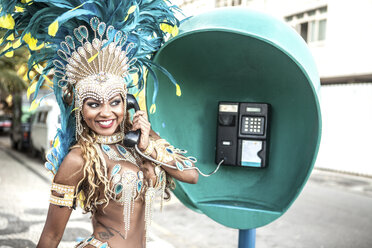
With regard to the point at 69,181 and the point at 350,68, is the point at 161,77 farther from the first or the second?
the point at 350,68

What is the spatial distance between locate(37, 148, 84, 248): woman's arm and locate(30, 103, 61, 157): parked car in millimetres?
6527

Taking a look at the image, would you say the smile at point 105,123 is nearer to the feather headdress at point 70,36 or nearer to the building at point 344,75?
the feather headdress at point 70,36

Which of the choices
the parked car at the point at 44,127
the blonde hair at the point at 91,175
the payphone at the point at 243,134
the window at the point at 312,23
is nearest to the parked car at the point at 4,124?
the parked car at the point at 44,127

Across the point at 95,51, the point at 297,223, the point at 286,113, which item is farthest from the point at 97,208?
the point at 297,223

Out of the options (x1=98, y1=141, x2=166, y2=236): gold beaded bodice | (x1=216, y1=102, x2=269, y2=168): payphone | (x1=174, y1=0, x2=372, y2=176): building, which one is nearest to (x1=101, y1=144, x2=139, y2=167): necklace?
(x1=98, y1=141, x2=166, y2=236): gold beaded bodice

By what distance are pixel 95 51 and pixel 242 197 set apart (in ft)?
4.97

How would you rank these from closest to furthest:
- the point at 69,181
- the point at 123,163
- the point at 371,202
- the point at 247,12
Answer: the point at 69,181
the point at 123,163
the point at 247,12
the point at 371,202

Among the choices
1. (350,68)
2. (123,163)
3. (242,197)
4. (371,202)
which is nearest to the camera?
(123,163)

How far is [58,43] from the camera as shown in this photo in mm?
1512

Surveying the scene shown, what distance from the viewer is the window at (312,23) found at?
11.7 m

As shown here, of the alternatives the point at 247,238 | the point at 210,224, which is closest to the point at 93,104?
the point at 247,238

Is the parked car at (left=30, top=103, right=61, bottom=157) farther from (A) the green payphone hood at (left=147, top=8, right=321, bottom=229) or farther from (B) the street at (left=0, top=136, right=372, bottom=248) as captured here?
(A) the green payphone hood at (left=147, top=8, right=321, bottom=229)

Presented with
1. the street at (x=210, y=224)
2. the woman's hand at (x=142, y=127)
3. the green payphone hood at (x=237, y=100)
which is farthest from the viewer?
the street at (x=210, y=224)

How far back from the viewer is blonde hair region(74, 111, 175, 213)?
4.79 ft
